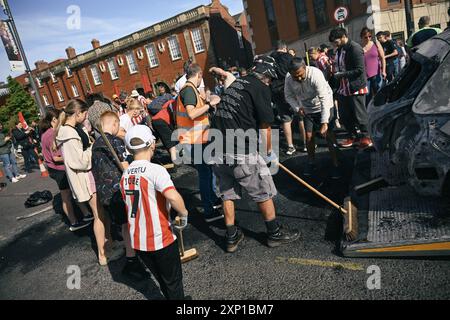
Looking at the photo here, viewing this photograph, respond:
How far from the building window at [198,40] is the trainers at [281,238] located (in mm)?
28732

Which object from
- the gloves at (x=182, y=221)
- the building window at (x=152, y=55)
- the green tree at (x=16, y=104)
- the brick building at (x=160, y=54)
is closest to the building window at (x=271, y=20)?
the brick building at (x=160, y=54)

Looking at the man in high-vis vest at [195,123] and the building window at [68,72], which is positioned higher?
the building window at [68,72]

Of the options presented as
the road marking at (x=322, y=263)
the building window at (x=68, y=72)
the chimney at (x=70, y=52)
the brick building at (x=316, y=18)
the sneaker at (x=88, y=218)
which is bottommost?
the road marking at (x=322, y=263)

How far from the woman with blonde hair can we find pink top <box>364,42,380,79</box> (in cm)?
568

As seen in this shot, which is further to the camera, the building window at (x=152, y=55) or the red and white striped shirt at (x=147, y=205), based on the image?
the building window at (x=152, y=55)

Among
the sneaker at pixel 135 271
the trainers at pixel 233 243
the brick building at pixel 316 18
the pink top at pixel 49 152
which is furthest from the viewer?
the brick building at pixel 316 18

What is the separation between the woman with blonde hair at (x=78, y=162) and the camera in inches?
154

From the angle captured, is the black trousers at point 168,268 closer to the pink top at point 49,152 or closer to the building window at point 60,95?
the pink top at point 49,152

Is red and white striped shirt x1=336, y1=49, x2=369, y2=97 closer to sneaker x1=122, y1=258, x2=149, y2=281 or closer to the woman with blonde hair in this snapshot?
the woman with blonde hair

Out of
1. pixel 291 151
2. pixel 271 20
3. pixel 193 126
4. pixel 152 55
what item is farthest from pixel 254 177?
pixel 152 55

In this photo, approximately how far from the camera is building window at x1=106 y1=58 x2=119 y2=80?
118 feet

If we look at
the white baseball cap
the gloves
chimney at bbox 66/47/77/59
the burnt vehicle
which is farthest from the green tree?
the burnt vehicle
